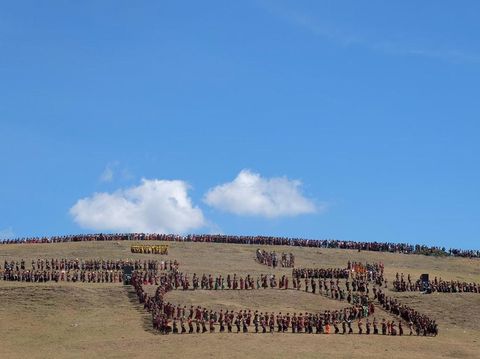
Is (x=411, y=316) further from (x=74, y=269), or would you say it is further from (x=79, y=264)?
(x=79, y=264)

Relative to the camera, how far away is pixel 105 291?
175 feet

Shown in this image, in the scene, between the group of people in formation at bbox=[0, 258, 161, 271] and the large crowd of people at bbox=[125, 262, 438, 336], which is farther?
the group of people in formation at bbox=[0, 258, 161, 271]

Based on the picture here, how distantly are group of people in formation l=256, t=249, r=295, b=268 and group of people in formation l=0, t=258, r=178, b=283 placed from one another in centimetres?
874

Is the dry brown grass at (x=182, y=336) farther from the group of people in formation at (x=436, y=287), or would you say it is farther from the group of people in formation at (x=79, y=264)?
the group of people in formation at (x=79, y=264)

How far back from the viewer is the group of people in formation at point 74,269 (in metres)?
57.8

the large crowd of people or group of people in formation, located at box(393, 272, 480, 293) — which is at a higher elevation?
group of people in formation, located at box(393, 272, 480, 293)

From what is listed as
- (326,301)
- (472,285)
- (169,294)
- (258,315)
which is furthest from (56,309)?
Answer: (472,285)

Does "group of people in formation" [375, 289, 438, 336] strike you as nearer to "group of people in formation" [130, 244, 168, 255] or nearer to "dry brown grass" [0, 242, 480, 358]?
"dry brown grass" [0, 242, 480, 358]

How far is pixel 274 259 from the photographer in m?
71.1

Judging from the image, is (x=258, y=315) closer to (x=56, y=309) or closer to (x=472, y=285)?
(x=56, y=309)

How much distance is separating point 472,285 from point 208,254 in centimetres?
2428

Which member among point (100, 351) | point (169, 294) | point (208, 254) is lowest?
point (100, 351)

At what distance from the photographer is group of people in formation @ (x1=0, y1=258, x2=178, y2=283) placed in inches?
2276

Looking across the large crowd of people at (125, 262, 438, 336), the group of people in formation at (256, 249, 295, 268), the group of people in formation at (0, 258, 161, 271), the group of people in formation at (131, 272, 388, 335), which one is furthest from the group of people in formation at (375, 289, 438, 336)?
the group of people in formation at (0, 258, 161, 271)
